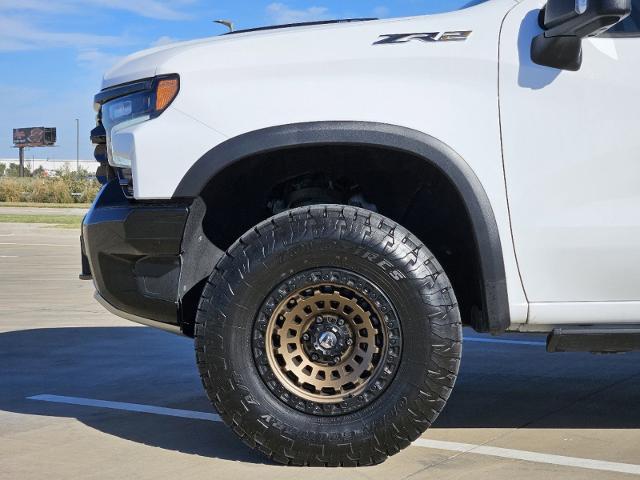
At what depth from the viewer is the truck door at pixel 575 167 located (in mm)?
3756

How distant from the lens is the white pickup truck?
3.77 meters

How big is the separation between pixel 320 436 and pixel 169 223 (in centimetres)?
103

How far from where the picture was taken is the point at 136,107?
4.06m

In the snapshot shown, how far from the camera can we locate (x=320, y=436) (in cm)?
380

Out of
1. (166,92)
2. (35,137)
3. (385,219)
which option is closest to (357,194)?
(385,219)

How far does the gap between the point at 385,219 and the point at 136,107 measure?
1.13 meters

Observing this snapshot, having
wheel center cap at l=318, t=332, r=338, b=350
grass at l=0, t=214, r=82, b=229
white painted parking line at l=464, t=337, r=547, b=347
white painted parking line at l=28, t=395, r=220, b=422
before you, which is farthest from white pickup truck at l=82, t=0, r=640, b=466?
grass at l=0, t=214, r=82, b=229

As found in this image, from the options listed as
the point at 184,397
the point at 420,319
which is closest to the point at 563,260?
the point at 420,319

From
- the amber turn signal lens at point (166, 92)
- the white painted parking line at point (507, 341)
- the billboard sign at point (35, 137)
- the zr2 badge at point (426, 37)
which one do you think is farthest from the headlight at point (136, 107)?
the billboard sign at point (35, 137)

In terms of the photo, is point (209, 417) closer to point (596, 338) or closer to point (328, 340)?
point (328, 340)

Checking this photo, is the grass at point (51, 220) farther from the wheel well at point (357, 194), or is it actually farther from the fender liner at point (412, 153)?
the fender liner at point (412, 153)

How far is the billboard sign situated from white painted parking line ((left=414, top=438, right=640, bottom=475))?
108 meters

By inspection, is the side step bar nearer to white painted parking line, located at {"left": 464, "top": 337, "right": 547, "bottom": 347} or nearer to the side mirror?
the side mirror

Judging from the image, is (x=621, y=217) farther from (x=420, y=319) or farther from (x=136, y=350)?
(x=136, y=350)
